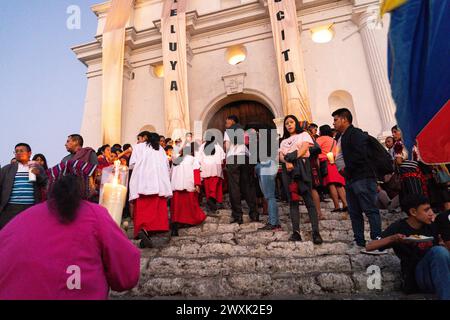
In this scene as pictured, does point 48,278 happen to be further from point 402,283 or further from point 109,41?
point 109,41

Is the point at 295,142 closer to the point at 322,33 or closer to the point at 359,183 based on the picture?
the point at 359,183

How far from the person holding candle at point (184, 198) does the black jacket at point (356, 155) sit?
2677 millimetres

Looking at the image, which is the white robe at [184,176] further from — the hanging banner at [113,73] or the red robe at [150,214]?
the hanging banner at [113,73]

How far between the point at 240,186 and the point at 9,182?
3686mm

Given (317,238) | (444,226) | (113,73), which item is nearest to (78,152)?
(317,238)

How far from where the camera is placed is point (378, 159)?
Answer: 12.7 ft

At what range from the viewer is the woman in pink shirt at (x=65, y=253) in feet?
5.13

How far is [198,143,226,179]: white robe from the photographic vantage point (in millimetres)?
6133

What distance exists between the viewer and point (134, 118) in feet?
41.0

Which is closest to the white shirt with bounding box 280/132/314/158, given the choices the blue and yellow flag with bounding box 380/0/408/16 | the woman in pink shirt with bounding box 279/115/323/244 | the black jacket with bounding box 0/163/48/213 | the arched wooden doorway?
the woman in pink shirt with bounding box 279/115/323/244

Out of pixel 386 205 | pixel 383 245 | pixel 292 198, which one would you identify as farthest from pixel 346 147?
pixel 386 205

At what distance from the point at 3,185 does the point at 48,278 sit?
3594mm

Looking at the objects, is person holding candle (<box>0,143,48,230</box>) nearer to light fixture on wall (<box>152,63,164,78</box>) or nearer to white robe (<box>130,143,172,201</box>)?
white robe (<box>130,143,172,201</box>)

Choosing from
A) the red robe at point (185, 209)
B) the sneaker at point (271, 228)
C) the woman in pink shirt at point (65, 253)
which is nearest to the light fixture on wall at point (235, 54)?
the red robe at point (185, 209)
